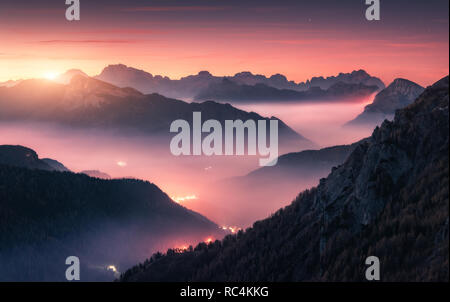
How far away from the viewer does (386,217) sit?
48.3 meters

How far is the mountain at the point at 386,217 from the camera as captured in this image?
128 feet

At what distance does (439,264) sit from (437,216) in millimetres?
7442

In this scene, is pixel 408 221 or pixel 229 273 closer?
pixel 408 221

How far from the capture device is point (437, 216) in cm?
3919

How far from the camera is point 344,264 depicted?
154 ft

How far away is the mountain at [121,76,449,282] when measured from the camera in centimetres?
3888

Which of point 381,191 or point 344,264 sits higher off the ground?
point 381,191
